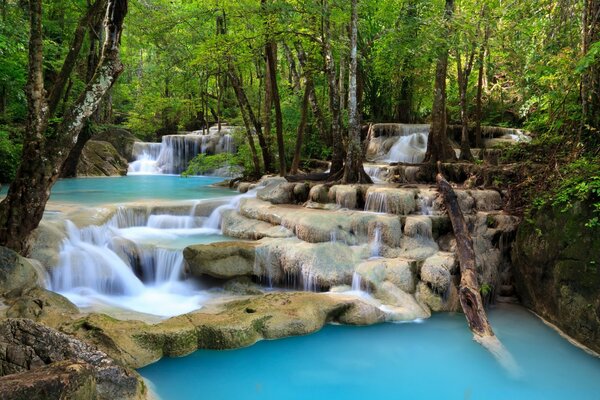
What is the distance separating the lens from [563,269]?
5.94 meters

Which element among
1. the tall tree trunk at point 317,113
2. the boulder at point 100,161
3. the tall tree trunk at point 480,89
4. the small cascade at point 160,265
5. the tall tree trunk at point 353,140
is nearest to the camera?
the small cascade at point 160,265

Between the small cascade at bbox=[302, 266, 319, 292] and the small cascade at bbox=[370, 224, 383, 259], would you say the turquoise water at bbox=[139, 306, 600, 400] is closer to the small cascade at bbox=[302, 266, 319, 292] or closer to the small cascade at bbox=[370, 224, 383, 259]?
the small cascade at bbox=[302, 266, 319, 292]

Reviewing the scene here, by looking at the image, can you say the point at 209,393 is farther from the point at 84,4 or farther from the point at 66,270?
the point at 84,4

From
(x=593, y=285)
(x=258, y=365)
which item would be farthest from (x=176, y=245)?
(x=593, y=285)

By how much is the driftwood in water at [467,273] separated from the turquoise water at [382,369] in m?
0.21

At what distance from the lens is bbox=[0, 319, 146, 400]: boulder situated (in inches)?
132

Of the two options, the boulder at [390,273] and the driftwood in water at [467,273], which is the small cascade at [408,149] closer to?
the driftwood in water at [467,273]

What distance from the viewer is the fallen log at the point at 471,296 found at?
5.43 metres

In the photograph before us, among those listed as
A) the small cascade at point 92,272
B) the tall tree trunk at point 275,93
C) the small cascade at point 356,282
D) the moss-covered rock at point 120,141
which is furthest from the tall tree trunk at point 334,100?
the moss-covered rock at point 120,141

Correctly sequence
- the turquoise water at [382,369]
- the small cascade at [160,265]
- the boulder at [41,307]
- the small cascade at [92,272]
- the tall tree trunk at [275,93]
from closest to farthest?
the turquoise water at [382,369] < the boulder at [41,307] < the small cascade at [92,272] < the small cascade at [160,265] < the tall tree trunk at [275,93]

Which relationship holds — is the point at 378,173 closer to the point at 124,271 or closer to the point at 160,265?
the point at 160,265

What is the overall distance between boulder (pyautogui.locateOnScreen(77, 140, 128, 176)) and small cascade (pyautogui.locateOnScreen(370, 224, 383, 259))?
49.3 ft

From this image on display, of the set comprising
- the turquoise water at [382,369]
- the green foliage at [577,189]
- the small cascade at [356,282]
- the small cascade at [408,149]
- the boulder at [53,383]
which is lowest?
the turquoise water at [382,369]

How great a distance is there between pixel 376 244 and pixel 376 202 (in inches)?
53.3
